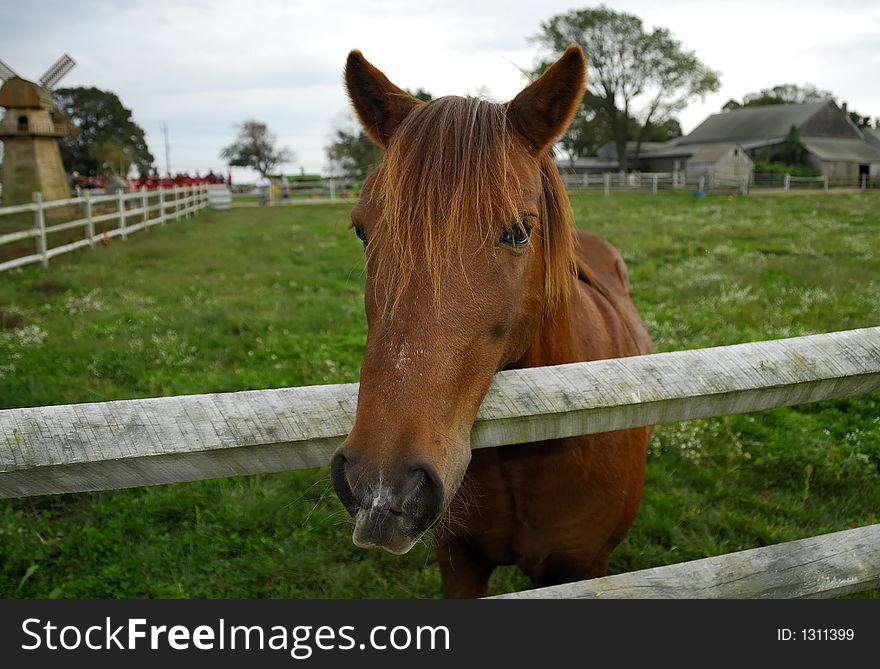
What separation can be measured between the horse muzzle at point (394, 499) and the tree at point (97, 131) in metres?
57.8

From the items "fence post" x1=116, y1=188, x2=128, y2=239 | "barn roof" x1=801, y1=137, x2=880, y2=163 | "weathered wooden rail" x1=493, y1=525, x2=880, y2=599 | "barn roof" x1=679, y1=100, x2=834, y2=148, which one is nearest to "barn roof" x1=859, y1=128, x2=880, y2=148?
"barn roof" x1=801, y1=137, x2=880, y2=163

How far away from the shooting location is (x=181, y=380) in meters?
5.97

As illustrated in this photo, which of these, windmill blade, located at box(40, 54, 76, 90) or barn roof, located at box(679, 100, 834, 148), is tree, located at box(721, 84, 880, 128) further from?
windmill blade, located at box(40, 54, 76, 90)

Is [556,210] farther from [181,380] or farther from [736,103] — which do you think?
[736,103]

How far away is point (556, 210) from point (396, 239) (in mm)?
721

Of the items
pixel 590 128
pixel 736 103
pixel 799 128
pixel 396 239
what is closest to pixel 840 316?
pixel 396 239

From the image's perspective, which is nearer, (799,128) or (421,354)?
(421,354)

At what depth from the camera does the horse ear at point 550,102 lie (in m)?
1.99

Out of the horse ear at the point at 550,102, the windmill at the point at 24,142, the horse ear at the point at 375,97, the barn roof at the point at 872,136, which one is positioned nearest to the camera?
the horse ear at the point at 550,102

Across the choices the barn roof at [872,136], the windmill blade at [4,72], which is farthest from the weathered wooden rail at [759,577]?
the barn roof at [872,136]

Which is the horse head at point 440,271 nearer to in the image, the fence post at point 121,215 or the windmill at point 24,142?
the fence post at point 121,215

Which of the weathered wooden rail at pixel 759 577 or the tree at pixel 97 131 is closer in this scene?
the weathered wooden rail at pixel 759 577

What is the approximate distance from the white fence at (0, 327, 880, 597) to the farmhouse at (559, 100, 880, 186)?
52427 mm

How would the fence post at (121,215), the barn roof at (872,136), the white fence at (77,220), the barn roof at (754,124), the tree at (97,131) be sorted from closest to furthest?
the white fence at (77,220)
the fence post at (121,215)
the tree at (97,131)
the barn roof at (754,124)
the barn roof at (872,136)
